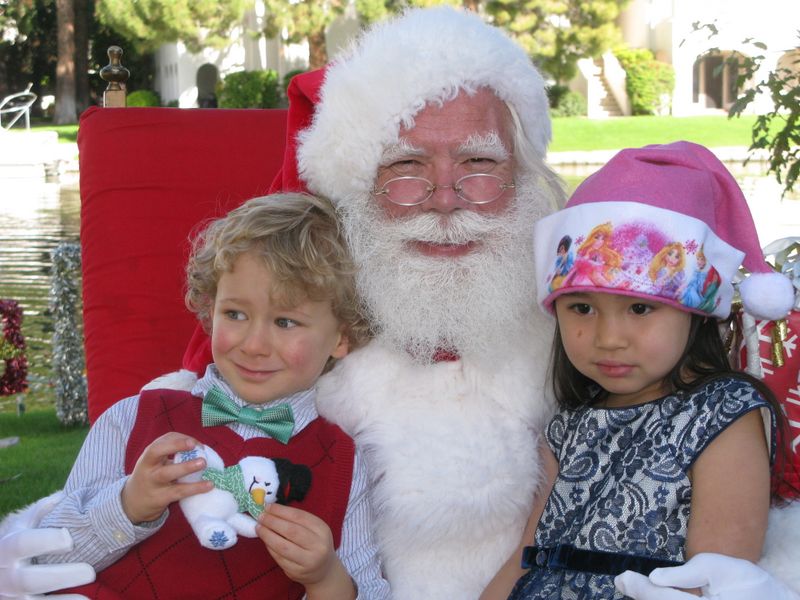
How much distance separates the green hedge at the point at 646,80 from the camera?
2322 centimetres

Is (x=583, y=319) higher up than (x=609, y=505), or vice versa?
(x=583, y=319)

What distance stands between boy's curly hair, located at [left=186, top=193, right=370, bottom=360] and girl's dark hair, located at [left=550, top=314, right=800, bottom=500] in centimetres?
50

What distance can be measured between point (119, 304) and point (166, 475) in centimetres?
144

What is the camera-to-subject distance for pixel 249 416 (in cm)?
210

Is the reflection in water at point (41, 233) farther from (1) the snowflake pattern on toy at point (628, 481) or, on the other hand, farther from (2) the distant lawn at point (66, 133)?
(2) the distant lawn at point (66, 133)

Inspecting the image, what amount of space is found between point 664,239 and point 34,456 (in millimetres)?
3713

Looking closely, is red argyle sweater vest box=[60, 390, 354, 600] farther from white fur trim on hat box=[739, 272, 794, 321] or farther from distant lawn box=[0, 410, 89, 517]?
distant lawn box=[0, 410, 89, 517]

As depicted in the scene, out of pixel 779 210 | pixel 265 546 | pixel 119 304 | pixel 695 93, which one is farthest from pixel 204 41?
pixel 265 546

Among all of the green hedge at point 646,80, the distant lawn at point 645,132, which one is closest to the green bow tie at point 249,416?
the distant lawn at point 645,132

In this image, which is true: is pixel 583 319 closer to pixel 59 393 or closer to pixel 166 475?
pixel 166 475

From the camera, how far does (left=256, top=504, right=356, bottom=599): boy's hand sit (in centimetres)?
184

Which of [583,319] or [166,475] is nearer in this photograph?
[166,475]

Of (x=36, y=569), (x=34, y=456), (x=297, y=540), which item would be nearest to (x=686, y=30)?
(x=34, y=456)

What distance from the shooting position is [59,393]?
5.34m
